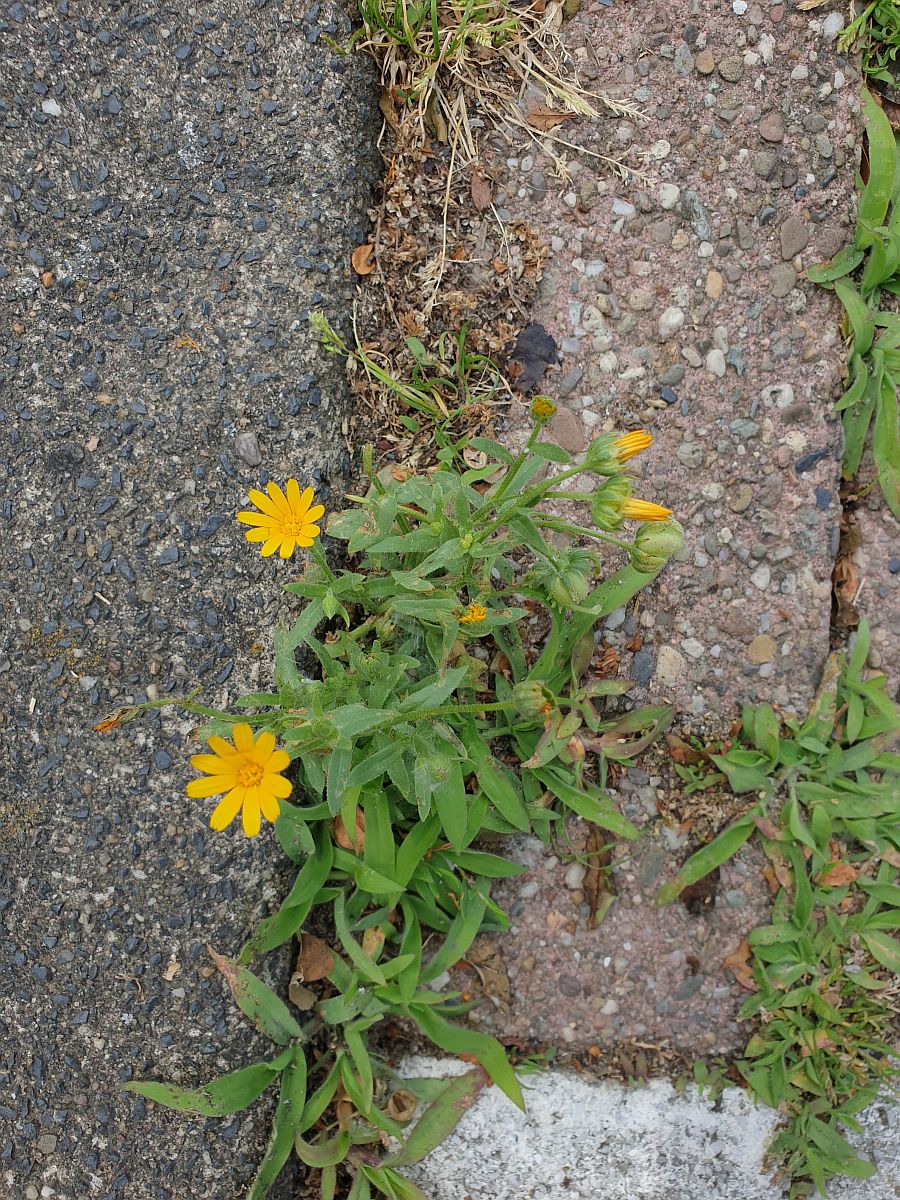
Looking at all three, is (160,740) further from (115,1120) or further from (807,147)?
(807,147)

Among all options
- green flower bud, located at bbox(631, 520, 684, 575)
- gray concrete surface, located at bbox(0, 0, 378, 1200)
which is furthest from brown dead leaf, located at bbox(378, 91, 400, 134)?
green flower bud, located at bbox(631, 520, 684, 575)

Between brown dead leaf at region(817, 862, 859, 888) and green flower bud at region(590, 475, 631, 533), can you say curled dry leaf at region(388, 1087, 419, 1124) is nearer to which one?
brown dead leaf at region(817, 862, 859, 888)

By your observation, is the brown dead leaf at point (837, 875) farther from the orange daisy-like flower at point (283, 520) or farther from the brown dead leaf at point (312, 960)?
the orange daisy-like flower at point (283, 520)

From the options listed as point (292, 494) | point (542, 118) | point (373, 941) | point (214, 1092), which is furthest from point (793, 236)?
point (214, 1092)

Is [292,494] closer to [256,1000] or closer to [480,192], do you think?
[480,192]

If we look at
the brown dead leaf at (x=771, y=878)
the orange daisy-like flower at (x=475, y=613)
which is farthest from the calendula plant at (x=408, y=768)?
the brown dead leaf at (x=771, y=878)
